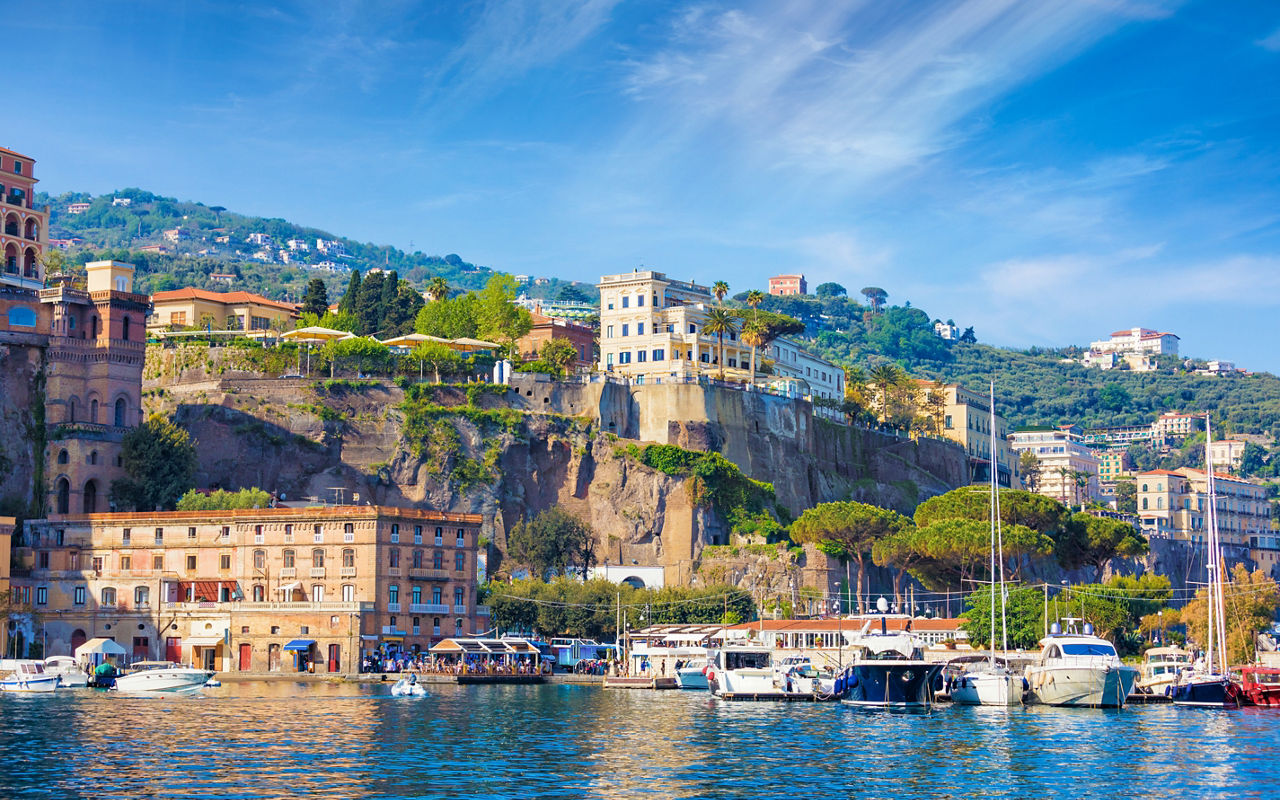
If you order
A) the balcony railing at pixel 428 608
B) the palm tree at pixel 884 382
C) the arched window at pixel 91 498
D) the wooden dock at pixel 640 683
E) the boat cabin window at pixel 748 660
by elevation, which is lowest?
the wooden dock at pixel 640 683

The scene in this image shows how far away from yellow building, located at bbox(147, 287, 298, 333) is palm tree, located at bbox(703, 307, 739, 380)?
125ft

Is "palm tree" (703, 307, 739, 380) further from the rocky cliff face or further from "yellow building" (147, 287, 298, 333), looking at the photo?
"yellow building" (147, 287, 298, 333)

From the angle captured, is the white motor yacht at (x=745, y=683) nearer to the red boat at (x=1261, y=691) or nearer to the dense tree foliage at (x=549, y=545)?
the red boat at (x=1261, y=691)

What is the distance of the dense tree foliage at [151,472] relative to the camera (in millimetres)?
103375

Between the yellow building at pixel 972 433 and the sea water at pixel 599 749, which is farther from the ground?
the yellow building at pixel 972 433

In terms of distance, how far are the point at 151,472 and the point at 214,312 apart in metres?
38.4

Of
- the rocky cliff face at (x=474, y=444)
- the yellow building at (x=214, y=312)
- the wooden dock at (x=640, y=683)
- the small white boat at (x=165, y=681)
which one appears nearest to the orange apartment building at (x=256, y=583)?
the wooden dock at (x=640, y=683)

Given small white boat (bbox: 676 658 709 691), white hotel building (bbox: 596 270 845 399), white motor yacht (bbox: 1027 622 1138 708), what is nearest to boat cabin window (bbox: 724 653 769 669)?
small white boat (bbox: 676 658 709 691)

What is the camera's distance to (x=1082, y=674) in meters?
72.7

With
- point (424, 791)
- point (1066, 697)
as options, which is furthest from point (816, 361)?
point (424, 791)

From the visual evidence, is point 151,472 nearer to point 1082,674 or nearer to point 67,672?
point 67,672

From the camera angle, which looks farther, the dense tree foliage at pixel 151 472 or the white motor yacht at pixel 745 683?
the dense tree foliage at pixel 151 472

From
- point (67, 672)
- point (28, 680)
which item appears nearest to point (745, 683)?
point (67, 672)

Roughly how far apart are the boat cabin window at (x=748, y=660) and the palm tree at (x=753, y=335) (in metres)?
47.8
